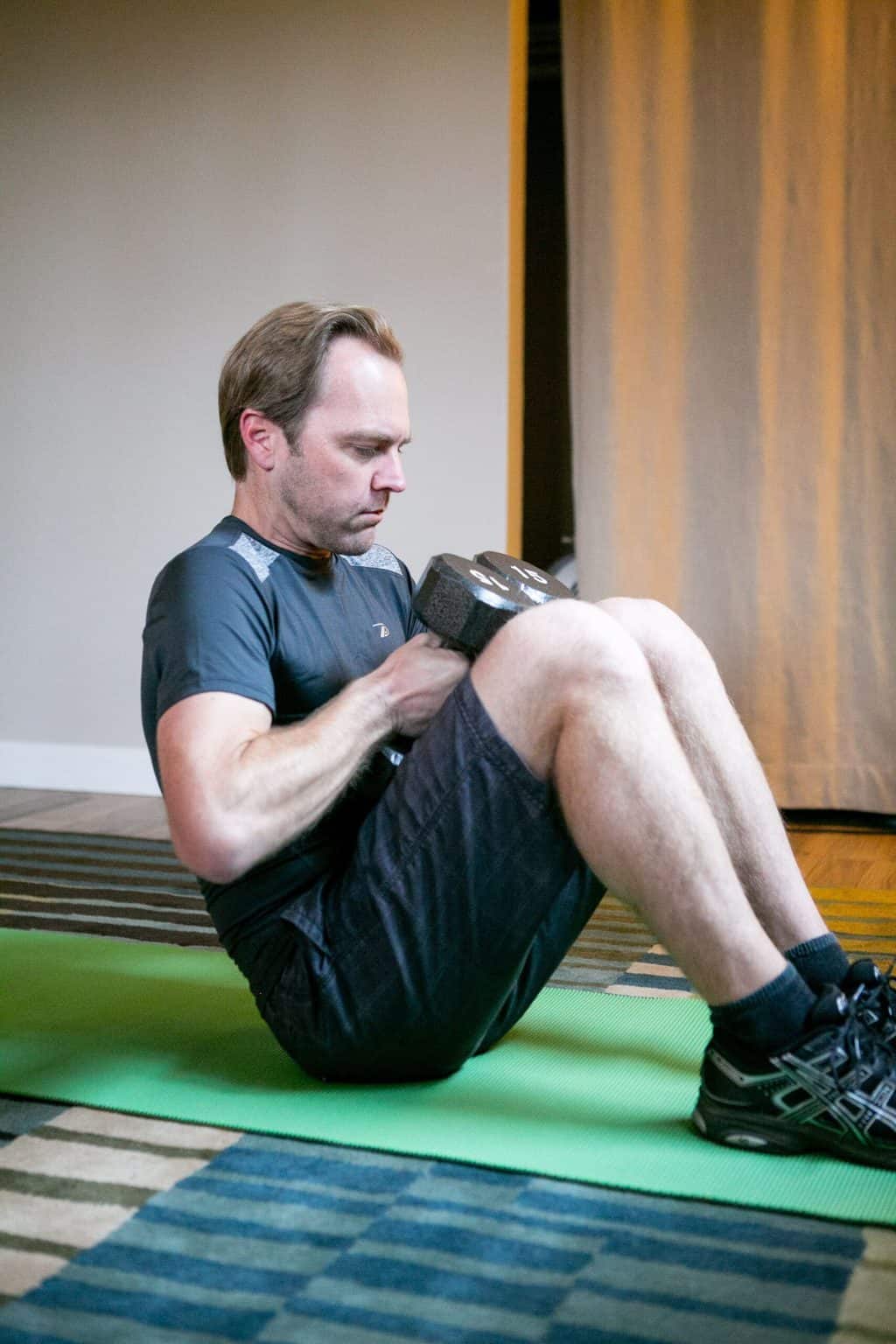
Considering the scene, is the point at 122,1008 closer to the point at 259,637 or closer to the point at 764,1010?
the point at 259,637

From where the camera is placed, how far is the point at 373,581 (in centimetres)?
178

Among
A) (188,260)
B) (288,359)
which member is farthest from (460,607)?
(188,260)

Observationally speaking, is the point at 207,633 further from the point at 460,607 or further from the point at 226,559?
the point at 460,607

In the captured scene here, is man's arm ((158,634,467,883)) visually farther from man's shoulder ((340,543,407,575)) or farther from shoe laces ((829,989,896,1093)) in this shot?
shoe laces ((829,989,896,1093))

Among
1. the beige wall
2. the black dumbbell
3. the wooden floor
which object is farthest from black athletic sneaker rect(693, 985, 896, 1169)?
the beige wall

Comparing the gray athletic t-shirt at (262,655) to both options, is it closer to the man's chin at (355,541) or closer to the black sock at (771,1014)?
the man's chin at (355,541)

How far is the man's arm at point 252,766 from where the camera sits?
131cm

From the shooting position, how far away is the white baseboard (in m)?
3.89

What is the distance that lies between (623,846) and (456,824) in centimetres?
16

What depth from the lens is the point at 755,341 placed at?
11.4ft

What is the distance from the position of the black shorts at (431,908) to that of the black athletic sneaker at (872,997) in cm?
29

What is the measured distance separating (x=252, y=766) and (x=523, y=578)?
0.46 meters

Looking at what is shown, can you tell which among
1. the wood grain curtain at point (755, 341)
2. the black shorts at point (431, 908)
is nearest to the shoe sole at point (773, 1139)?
the black shorts at point (431, 908)

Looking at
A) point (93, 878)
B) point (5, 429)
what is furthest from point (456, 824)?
point (5, 429)
